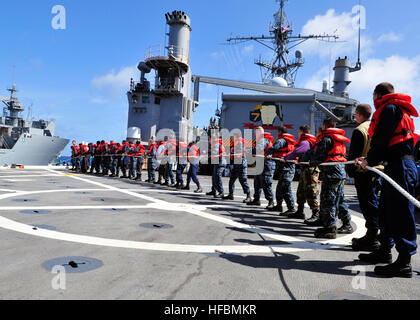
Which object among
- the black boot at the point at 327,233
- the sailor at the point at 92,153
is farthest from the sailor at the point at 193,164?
the sailor at the point at 92,153

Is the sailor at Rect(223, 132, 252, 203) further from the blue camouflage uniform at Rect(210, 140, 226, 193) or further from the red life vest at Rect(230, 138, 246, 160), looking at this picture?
the blue camouflage uniform at Rect(210, 140, 226, 193)

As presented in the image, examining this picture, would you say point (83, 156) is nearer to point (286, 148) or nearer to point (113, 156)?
point (113, 156)

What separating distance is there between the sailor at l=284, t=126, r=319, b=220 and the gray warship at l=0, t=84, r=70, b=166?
124 ft

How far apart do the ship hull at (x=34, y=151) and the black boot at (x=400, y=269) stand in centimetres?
4020

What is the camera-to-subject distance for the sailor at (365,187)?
387 cm

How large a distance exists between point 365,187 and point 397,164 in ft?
3.34

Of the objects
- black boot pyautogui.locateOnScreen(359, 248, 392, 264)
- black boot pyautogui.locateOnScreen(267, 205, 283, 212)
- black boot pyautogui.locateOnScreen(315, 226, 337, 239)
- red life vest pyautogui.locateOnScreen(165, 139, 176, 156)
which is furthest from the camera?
red life vest pyautogui.locateOnScreen(165, 139, 176, 156)

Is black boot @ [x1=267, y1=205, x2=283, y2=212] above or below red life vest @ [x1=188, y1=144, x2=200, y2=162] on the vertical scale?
below

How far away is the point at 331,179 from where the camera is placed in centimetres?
464

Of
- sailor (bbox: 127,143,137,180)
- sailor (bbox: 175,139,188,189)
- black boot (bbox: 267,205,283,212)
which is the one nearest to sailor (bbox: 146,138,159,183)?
sailor (bbox: 127,143,137,180)

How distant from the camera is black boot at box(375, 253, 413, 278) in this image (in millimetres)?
2846

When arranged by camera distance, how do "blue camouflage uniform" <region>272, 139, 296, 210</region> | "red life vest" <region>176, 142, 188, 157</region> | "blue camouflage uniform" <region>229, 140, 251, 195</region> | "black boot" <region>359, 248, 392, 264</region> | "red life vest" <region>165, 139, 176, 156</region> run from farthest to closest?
"red life vest" <region>165, 139, 176, 156</region>, "red life vest" <region>176, 142, 188, 157</region>, "blue camouflage uniform" <region>229, 140, 251, 195</region>, "blue camouflage uniform" <region>272, 139, 296, 210</region>, "black boot" <region>359, 248, 392, 264</region>

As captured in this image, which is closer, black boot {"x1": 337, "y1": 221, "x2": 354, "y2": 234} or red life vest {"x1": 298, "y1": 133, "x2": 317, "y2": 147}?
black boot {"x1": 337, "y1": 221, "x2": 354, "y2": 234}

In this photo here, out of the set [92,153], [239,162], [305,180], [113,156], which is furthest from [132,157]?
[305,180]
